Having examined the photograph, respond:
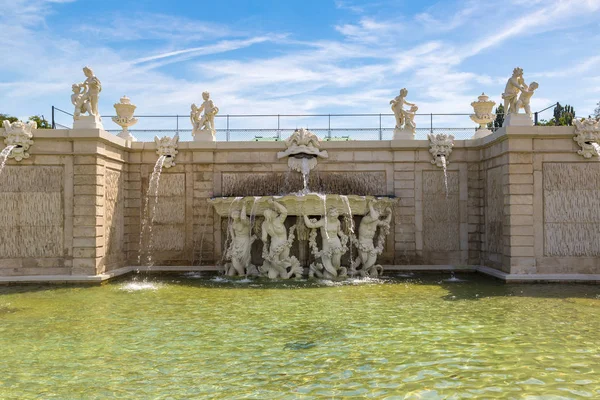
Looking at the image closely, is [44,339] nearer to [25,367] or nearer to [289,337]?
[25,367]

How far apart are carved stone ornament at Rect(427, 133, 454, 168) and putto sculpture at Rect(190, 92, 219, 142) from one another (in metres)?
7.04

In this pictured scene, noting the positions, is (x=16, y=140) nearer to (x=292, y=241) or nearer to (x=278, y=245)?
(x=278, y=245)

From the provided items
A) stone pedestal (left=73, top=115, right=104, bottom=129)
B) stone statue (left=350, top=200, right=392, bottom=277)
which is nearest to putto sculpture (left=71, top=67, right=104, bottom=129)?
stone pedestal (left=73, top=115, right=104, bottom=129)

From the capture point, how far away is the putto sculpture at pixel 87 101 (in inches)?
550

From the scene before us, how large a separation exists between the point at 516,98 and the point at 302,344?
1016cm

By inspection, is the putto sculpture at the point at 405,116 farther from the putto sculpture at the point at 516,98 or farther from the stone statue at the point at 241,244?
the stone statue at the point at 241,244

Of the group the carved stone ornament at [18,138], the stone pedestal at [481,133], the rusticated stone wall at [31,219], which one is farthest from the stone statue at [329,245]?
the carved stone ornament at [18,138]

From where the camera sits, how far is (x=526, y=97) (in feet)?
45.4

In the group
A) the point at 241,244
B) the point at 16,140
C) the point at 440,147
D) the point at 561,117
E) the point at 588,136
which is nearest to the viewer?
the point at 588,136

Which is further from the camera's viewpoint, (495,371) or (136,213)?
(136,213)

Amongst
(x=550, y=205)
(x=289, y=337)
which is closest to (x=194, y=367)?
(x=289, y=337)

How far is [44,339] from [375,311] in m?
5.48

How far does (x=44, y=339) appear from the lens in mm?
7590

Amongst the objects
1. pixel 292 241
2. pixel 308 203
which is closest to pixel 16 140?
pixel 292 241
